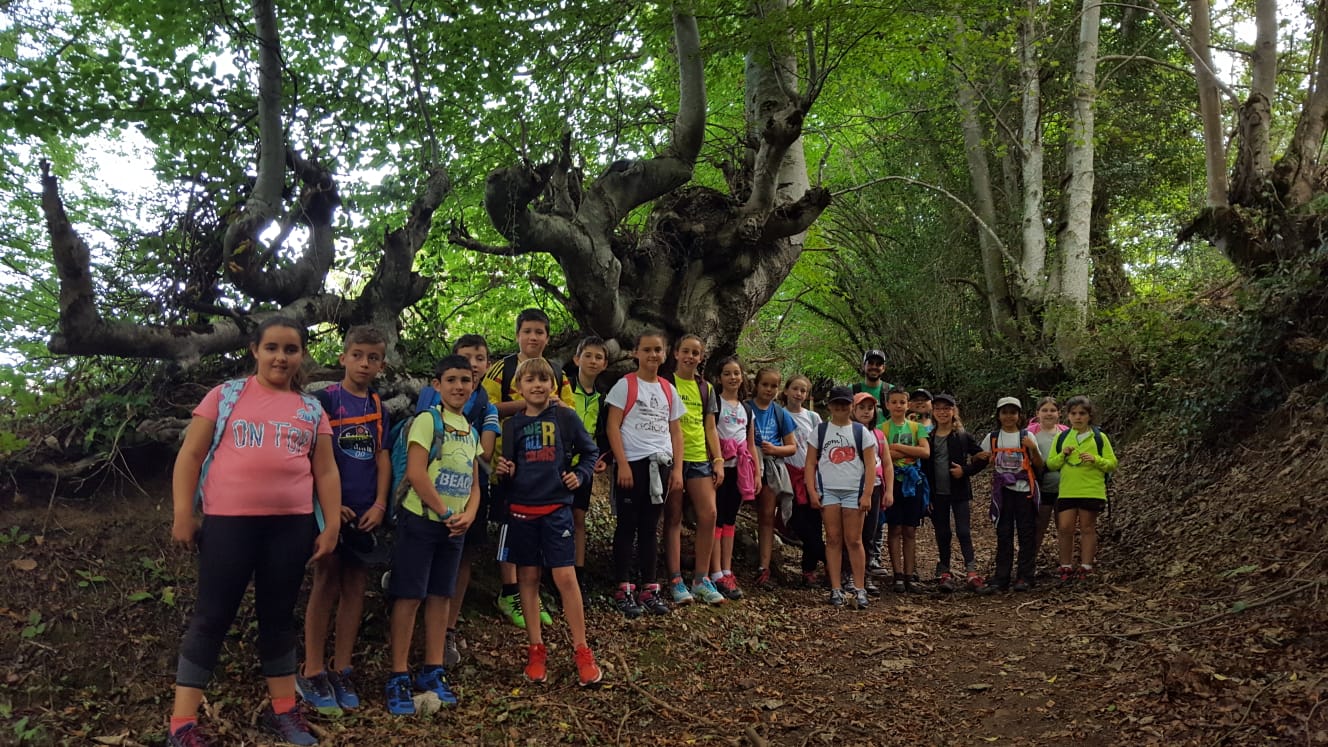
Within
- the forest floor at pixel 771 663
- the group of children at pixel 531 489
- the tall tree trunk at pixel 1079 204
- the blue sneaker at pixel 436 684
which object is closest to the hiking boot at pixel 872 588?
the group of children at pixel 531 489

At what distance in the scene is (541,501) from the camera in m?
4.24

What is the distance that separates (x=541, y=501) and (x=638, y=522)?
120 centimetres

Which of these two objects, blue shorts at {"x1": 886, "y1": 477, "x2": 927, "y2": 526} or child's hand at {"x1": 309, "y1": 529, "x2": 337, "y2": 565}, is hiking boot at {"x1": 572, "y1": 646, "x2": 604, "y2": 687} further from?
blue shorts at {"x1": 886, "y1": 477, "x2": 927, "y2": 526}

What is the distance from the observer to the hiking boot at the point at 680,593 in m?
5.33

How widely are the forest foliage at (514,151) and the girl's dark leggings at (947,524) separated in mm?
2416

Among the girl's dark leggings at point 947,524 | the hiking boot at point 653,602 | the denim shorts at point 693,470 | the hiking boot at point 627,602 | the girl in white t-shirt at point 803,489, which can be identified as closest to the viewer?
the hiking boot at point 627,602

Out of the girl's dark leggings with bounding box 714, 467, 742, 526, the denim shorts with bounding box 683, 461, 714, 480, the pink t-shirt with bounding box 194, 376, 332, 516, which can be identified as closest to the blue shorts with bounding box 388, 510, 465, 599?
the pink t-shirt with bounding box 194, 376, 332, 516

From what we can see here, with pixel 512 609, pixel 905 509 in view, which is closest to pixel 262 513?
pixel 512 609

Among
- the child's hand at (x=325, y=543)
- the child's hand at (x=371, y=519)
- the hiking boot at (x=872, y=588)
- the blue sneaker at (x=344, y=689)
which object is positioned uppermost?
the child's hand at (x=371, y=519)

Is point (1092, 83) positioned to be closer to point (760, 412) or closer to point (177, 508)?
point (760, 412)

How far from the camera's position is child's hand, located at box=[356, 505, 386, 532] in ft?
12.2

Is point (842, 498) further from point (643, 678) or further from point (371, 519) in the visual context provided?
point (371, 519)

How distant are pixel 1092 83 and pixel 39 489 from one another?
13.3 meters

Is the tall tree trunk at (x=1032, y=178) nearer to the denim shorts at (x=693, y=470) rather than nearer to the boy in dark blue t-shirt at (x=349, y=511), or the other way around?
the denim shorts at (x=693, y=470)
